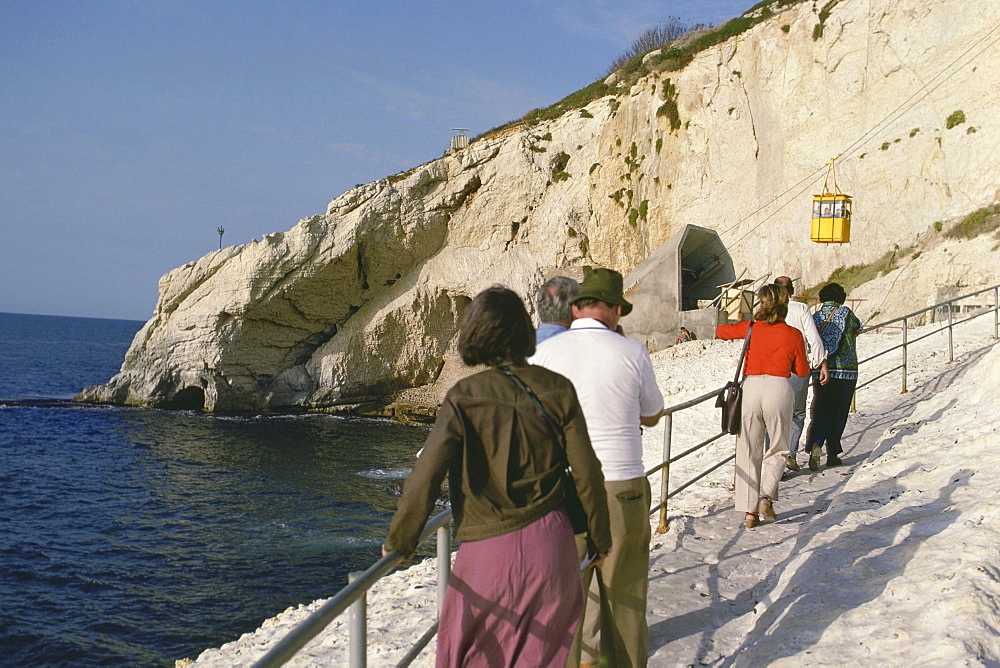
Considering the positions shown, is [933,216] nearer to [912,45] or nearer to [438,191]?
[912,45]

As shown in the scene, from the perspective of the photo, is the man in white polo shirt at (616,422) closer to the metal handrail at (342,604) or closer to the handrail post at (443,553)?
the handrail post at (443,553)

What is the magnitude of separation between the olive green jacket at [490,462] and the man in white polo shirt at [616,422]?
2.62ft

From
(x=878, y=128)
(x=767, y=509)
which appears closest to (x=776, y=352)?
(x=767, y=509)

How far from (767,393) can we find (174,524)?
13.4 m

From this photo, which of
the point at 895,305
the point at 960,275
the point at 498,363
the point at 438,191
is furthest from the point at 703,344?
the point at 498,363

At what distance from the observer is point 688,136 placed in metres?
28.0

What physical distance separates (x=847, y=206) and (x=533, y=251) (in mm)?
14605

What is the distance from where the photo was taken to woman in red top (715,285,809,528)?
5711 millimetres

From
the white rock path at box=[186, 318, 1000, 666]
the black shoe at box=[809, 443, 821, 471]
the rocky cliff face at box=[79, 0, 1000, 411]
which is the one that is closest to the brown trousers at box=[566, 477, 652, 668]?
the white rock path at box=[186, 318, 1000, 666]

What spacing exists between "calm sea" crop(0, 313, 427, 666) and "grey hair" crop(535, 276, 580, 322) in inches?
332

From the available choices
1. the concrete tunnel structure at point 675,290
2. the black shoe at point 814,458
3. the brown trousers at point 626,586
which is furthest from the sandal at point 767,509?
the concrete tunnel structure at point 675,290

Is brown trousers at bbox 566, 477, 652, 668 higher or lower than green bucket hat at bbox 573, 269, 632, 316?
lower

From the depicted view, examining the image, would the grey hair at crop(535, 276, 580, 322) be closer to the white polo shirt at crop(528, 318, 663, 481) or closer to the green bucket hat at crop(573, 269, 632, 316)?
the green bucket hat at crop(573, 269, 632, 316)

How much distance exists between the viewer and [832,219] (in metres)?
17.7
